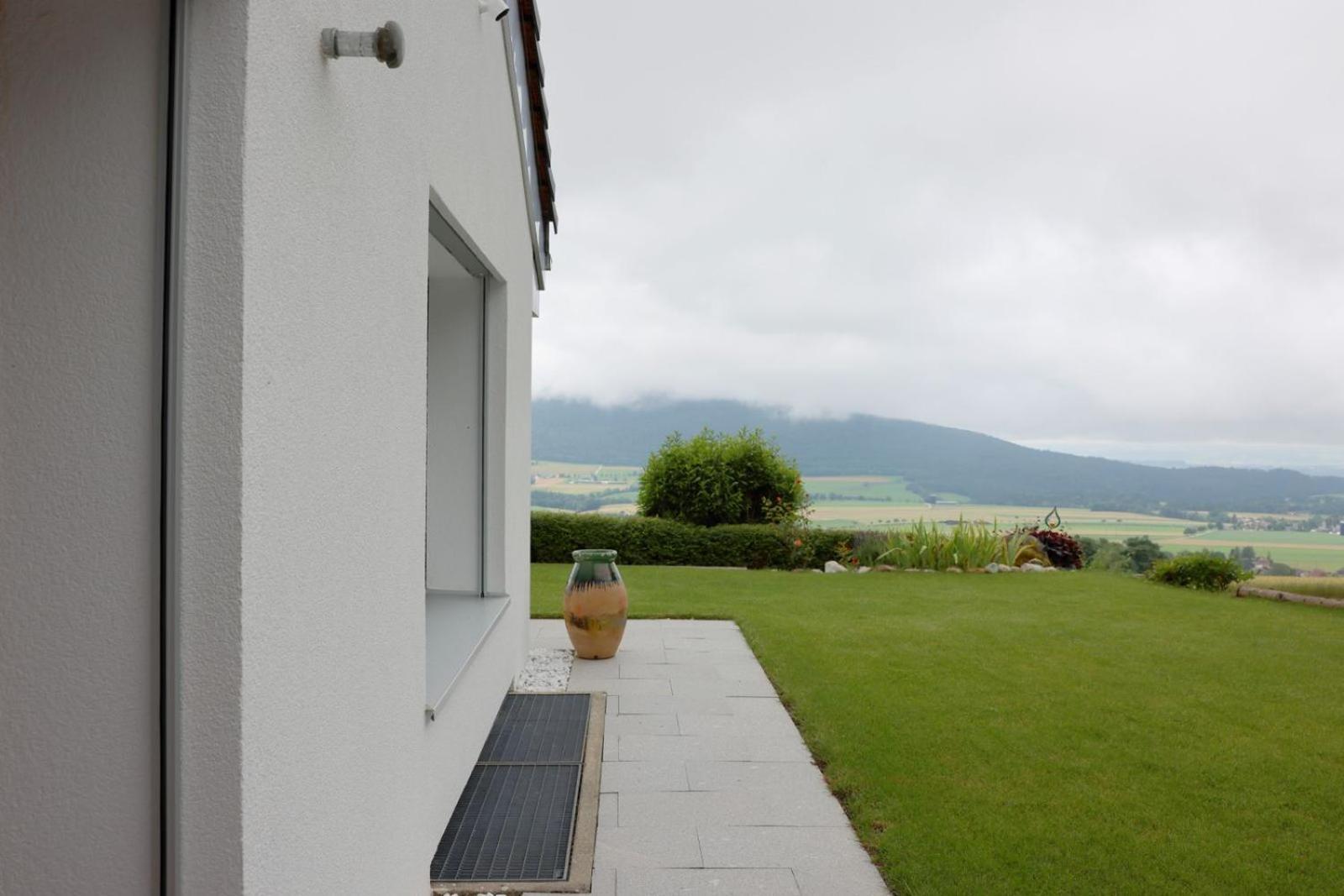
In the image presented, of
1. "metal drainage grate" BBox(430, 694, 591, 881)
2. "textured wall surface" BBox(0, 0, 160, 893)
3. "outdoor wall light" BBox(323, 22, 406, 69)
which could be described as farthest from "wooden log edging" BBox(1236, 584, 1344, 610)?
"textured wall surface" BBox(0, 0, 160, 893)

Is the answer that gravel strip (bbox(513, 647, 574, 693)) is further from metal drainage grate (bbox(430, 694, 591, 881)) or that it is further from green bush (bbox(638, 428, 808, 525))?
green bush (bbox(638, 428, 808, 525))

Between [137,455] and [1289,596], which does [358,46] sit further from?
[1289,596]

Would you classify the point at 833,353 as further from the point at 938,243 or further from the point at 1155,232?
the point at 1155,232

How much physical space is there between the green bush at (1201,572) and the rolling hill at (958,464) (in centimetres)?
Answer: 308

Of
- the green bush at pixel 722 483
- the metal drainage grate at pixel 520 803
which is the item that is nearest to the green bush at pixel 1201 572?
the green bush at pixel 722 483

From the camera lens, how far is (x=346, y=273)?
7.29 ft

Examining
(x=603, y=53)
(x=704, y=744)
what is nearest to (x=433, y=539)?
(x=704, y=744)

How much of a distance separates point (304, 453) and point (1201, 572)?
1290cm

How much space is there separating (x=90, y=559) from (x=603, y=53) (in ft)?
76.3

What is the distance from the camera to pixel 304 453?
6.33 ft

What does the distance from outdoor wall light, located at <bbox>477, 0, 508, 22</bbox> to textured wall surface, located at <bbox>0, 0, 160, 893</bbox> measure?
3.13 m

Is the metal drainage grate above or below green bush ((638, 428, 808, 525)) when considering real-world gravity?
below

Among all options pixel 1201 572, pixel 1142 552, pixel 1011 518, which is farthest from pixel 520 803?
pixel 1142 552

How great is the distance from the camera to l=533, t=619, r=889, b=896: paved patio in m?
3.40
